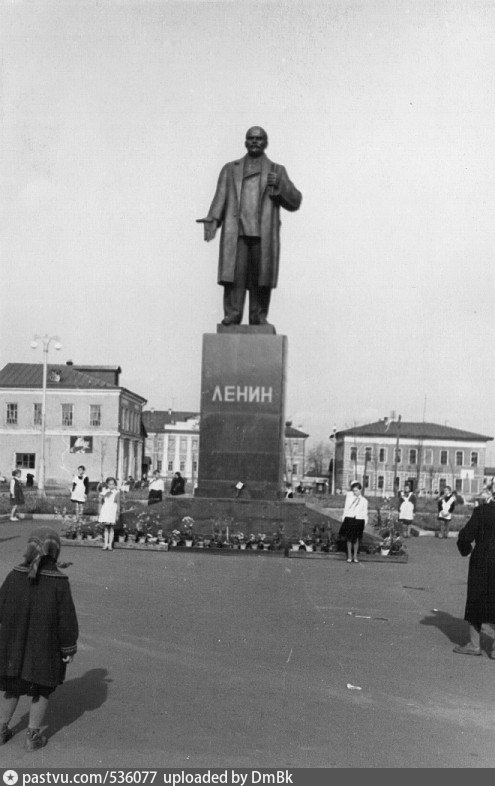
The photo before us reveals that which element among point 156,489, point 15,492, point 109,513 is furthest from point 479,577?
point 156,489

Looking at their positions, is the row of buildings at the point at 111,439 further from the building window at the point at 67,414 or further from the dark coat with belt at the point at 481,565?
the dark coat with belt at the point at 481,565

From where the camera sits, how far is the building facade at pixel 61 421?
62.3 metres

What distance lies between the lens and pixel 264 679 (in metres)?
5.61

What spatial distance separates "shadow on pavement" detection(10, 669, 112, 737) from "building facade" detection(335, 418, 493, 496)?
82999 mm

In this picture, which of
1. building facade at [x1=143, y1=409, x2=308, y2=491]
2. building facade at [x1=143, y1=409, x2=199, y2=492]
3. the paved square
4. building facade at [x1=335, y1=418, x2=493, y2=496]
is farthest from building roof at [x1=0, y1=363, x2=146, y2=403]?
the paved square

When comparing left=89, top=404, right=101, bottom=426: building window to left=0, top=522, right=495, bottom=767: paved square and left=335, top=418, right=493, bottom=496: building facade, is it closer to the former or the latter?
left=335, top=418, right=493, bottom=496: building facade

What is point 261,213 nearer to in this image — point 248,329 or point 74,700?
point 248,329

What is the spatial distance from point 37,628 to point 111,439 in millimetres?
60432

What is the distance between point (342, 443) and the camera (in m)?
91.5

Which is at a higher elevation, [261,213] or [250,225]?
[261,213]

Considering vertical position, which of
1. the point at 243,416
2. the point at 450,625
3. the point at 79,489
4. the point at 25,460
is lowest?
the point at 25,460

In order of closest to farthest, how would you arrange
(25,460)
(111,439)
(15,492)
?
1. (15,492)
2. (25,460)
3. (111,439)

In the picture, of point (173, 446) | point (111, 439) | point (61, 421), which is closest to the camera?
point (61, 421)
